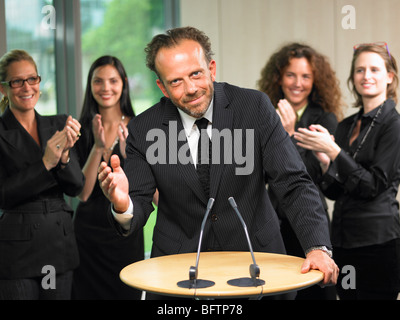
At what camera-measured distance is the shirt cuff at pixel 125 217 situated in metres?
2.34

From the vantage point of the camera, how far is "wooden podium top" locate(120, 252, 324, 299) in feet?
6.18

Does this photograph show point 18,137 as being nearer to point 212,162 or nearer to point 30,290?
point 30,290

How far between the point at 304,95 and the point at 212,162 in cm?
165

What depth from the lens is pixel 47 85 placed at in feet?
16.2

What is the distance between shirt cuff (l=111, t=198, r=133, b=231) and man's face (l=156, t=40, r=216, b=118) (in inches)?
18.4

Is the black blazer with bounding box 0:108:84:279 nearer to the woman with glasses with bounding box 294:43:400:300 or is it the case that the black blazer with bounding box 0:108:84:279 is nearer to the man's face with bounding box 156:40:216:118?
the man's face with bounding box 156:40:216:118

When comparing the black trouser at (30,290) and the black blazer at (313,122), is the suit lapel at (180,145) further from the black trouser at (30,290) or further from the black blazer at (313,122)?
the black blazer at (313,122)

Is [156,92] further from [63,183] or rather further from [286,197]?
[286,197]

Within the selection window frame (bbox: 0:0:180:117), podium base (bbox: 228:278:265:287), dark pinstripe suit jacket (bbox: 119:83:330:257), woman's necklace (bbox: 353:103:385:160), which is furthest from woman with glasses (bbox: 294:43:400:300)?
window frame (bbox: 0:0:180:117)

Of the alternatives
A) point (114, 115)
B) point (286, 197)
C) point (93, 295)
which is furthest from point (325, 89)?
point (93, 295)

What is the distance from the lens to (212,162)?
253cm

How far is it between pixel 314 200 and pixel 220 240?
0.43 meters

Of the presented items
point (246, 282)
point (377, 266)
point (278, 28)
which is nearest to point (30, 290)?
point (246, 282)

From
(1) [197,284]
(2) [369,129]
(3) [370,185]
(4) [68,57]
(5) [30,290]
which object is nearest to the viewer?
(1) [197,284]
